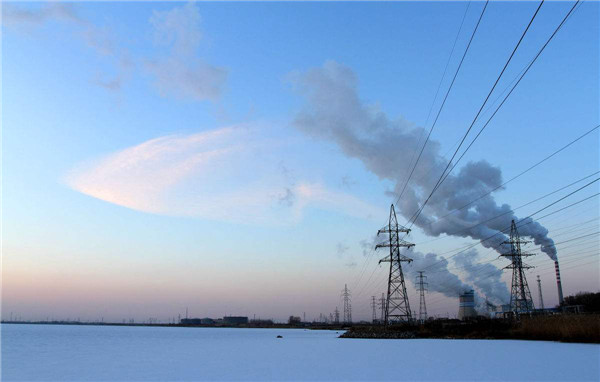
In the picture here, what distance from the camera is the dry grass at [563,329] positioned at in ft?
127

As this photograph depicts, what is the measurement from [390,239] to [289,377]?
43276 mm

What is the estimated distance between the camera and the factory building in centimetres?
13412

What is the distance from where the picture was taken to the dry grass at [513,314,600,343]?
127 feet

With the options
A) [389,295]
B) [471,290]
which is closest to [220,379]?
[389,295]

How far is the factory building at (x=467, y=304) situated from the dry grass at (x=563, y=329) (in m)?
84.9

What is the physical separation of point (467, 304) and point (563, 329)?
3898 inches

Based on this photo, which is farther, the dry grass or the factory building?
the factory building

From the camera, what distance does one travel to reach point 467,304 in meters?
136

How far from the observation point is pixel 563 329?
4234 cm

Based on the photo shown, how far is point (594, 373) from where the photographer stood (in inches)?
822

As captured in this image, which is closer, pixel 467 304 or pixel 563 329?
pixel 563 329

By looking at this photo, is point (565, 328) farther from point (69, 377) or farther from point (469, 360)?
point (69, 377)

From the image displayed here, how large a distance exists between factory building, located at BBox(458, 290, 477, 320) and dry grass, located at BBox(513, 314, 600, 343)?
84.9m

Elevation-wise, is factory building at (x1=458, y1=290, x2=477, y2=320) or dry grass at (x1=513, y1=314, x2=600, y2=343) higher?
factory building at (x1=458, y1=290, x2=477, y2=320)
